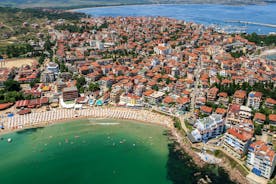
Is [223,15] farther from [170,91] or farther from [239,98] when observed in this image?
[239,98]

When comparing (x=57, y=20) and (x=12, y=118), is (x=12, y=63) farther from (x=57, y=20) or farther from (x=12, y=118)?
(x=57, y=20)

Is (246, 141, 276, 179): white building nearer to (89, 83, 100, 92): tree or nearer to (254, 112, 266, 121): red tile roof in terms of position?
(254, 112, 266, 121): red tile roof

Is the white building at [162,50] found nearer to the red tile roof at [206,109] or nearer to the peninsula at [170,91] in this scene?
the peninsula at [170,91]

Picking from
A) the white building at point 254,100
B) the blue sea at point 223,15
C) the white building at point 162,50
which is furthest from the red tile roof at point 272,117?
the blue sea at point 223,15

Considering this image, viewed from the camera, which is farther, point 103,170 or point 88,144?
point 88,144

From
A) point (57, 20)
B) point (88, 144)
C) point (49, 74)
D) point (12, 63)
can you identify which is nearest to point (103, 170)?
point (88, 144)
